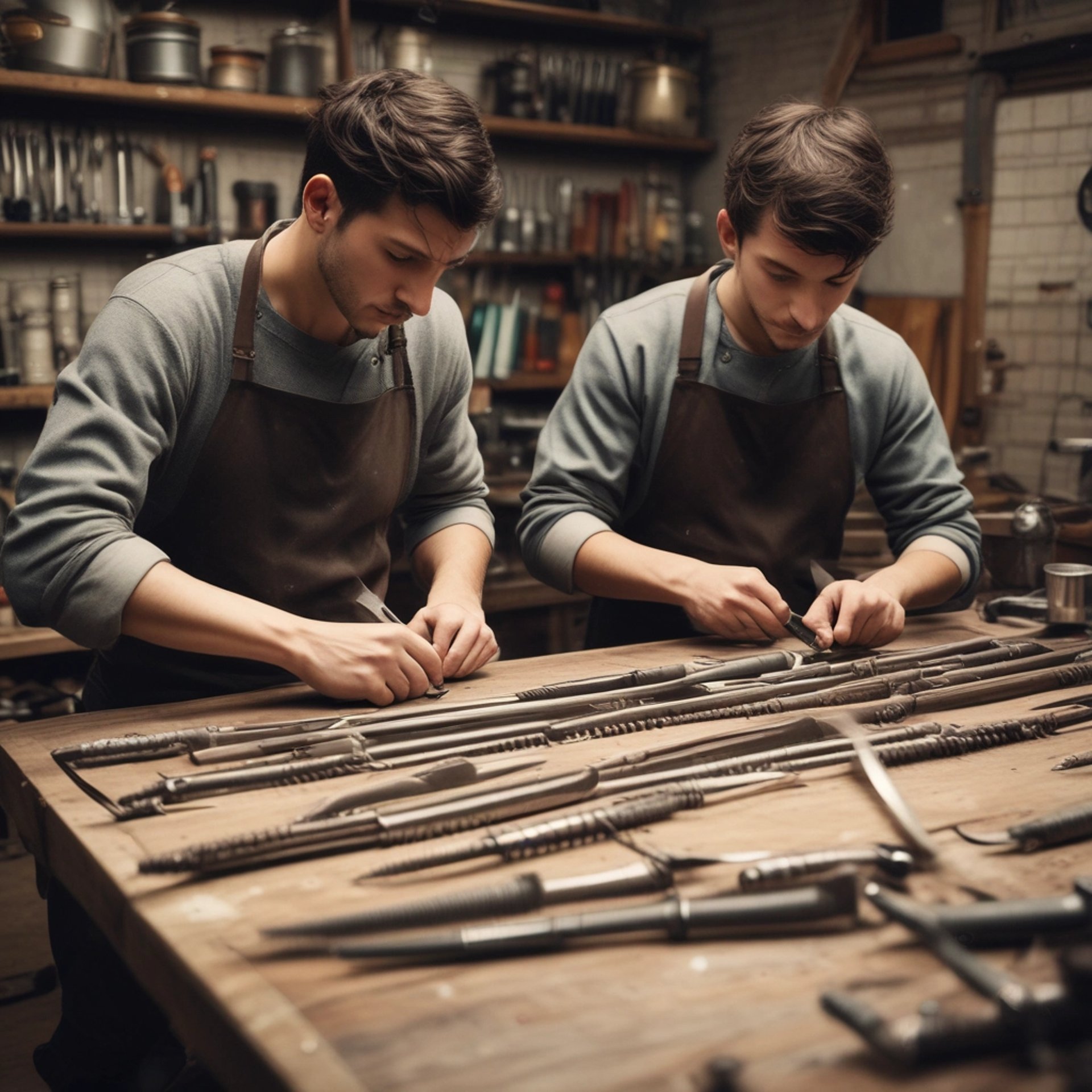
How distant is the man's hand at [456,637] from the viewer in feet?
6.15

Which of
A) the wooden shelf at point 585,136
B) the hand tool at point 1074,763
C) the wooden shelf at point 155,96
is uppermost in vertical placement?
the wooden shelf at point 585,136

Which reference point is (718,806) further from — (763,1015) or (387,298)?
(387,298)

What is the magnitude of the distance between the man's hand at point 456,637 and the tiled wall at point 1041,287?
338 centimetres

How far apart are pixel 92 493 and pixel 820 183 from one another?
1280mm

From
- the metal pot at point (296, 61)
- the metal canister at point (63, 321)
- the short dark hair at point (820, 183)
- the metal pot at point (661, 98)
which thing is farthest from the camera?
the metal pot at point (661, 98)

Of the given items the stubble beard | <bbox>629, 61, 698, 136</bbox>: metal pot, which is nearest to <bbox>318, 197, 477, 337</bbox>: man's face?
the stubble beard

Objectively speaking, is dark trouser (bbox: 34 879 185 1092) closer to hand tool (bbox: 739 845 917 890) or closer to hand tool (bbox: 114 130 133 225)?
hand tool (bbox: 739 845 917 890)

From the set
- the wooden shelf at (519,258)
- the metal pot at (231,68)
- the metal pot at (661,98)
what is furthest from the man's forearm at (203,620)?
the metal pot at (661,98)

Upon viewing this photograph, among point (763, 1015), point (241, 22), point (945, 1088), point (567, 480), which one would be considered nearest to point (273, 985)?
point (763, 1015)

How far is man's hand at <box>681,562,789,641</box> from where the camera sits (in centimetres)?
204

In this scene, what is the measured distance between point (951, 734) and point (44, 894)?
1261 mm

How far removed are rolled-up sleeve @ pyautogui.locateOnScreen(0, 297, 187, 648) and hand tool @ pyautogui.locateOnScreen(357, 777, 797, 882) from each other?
714 millimetres

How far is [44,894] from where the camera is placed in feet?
5.43

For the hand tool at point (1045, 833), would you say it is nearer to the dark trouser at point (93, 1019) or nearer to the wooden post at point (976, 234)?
the dark trouser at point (93, 1019)
